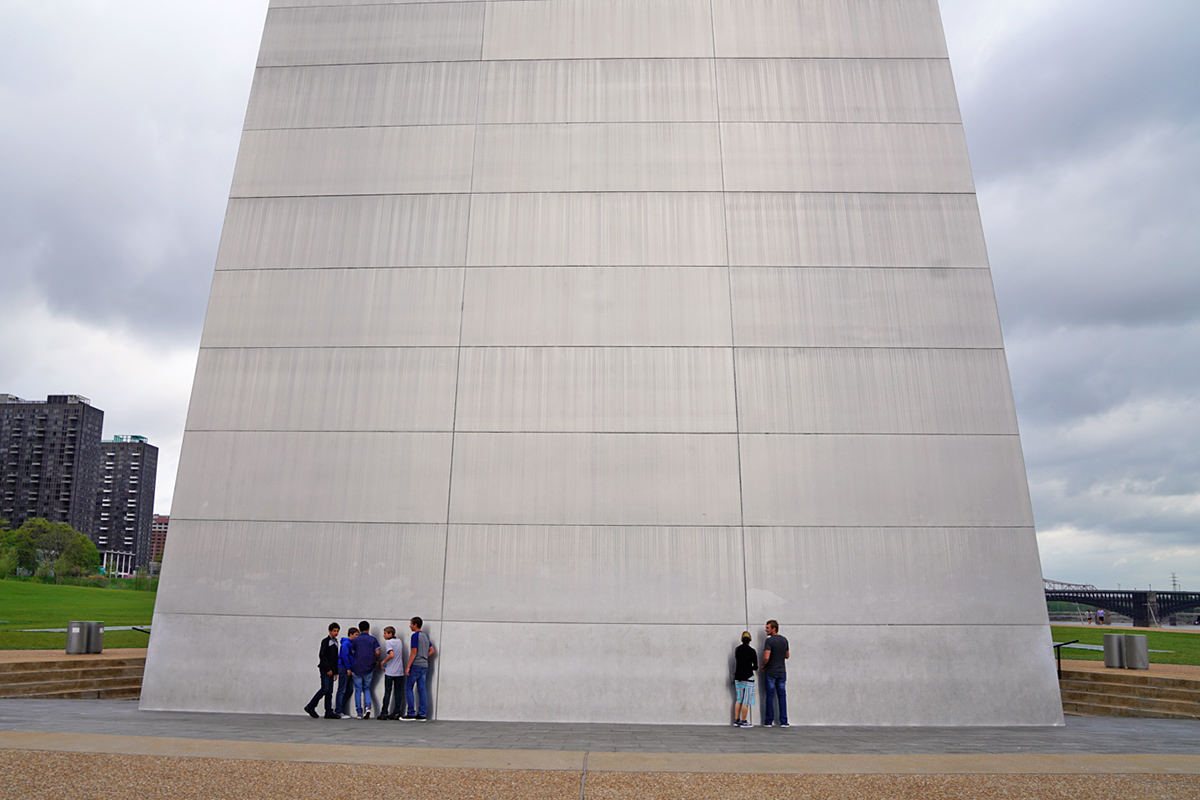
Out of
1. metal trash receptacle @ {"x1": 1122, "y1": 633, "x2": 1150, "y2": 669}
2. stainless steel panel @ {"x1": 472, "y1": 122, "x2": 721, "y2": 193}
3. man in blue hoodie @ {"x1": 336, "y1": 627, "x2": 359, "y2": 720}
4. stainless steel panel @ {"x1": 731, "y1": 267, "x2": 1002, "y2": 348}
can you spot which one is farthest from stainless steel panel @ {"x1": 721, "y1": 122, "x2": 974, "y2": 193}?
metal trash receptacle @ {"x1": 1122, "y1": 633, "x2": 1150, "y2": 669}

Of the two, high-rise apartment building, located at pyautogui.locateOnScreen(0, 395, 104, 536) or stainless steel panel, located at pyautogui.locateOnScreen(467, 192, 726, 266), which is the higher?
high-rise apartment building, located at pyautogui.locateOnScreen(0, 395, 104, 536)

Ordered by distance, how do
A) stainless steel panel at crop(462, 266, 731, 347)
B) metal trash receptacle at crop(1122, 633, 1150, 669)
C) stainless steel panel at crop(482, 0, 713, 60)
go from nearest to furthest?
1. stainless steel panel at crop(462, 266, 731, 347)
2. stainless steel panel at crop(482, 0, 713, 60)
3. metal trash receptacle at crop(1122, 633, 1150, 669)

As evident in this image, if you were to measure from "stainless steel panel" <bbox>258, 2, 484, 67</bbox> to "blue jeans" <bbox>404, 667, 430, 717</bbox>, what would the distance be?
1336 cm

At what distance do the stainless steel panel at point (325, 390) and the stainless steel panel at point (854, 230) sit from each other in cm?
686

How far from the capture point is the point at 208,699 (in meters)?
13.8

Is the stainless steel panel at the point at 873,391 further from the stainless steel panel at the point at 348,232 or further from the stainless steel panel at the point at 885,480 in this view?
the stainless steel panel at the point at 348,232

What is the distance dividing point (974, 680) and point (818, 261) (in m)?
8.64

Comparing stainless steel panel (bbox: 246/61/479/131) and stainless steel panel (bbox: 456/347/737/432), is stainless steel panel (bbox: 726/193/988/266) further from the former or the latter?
stainless steel panel (bbox: 246/61/479/131)

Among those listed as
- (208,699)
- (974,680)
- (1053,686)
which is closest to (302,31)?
(208,699)

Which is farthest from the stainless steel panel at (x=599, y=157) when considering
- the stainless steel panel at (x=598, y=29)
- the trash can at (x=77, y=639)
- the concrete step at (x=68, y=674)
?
the trash can at (x=77, y=639)

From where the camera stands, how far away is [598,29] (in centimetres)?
1716

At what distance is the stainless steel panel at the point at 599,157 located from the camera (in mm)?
15992

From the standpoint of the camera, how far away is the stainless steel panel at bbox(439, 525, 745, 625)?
13680 millimetres

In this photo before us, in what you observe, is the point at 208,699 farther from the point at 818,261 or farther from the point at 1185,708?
the point at 1185,708
